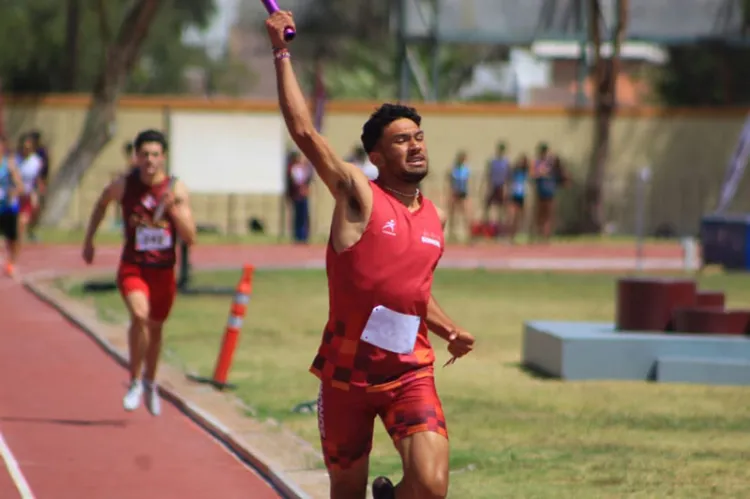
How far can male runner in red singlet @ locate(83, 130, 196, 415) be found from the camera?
12164mm

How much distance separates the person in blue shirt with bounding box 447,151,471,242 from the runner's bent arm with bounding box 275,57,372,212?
2842 cm

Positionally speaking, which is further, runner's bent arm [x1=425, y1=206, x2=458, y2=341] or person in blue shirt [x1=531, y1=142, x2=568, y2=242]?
person in blue shirt [x1=531, y1=142, x2=568, y2=242]

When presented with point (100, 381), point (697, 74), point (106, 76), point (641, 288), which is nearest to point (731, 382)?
point (641, 288)

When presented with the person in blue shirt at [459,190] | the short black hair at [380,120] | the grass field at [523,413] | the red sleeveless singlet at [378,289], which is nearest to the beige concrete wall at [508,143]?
the person in blue shirt at [459,190]

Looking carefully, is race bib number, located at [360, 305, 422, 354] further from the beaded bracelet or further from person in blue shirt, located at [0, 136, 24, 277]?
person in blue shirt, located at [0, 136, 24, 277]

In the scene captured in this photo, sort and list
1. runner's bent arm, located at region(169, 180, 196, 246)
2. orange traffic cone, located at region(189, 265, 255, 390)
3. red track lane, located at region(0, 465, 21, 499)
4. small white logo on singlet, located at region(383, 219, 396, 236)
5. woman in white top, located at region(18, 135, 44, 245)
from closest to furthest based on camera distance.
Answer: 1. small white logo on singlet, located at region(383, 219, 396, 236)
2. red track lane, located at region(0, 465, 21, 499)
3. runner's bent arm, located at region(169, 180, 196, 246)
4. orange traffic cone, located at region(189, 265, 255, 390)
5. woman in white top, located at region(18, 135, 44, 245)

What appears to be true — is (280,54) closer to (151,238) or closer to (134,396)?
(151,238)

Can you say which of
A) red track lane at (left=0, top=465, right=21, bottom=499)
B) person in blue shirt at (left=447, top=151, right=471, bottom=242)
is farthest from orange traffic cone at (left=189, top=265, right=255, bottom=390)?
person in blue shirt at (left=447, top=151, right=471, bottom=242)

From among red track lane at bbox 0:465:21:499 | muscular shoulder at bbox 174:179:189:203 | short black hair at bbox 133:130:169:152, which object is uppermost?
short black hair at bbox 133:130:169:152

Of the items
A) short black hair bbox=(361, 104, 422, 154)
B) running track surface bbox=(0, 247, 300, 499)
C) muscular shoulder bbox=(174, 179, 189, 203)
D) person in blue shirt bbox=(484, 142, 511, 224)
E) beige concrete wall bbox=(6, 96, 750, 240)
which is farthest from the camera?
beige concrete wall bbox=(6, 96, 750, 240)

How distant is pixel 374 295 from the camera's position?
23.3 feet

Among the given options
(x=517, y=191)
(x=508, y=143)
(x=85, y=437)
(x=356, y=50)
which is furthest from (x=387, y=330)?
(x=356, y=50)

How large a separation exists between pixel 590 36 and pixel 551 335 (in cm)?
2845

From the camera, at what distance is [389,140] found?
719 centimetres
